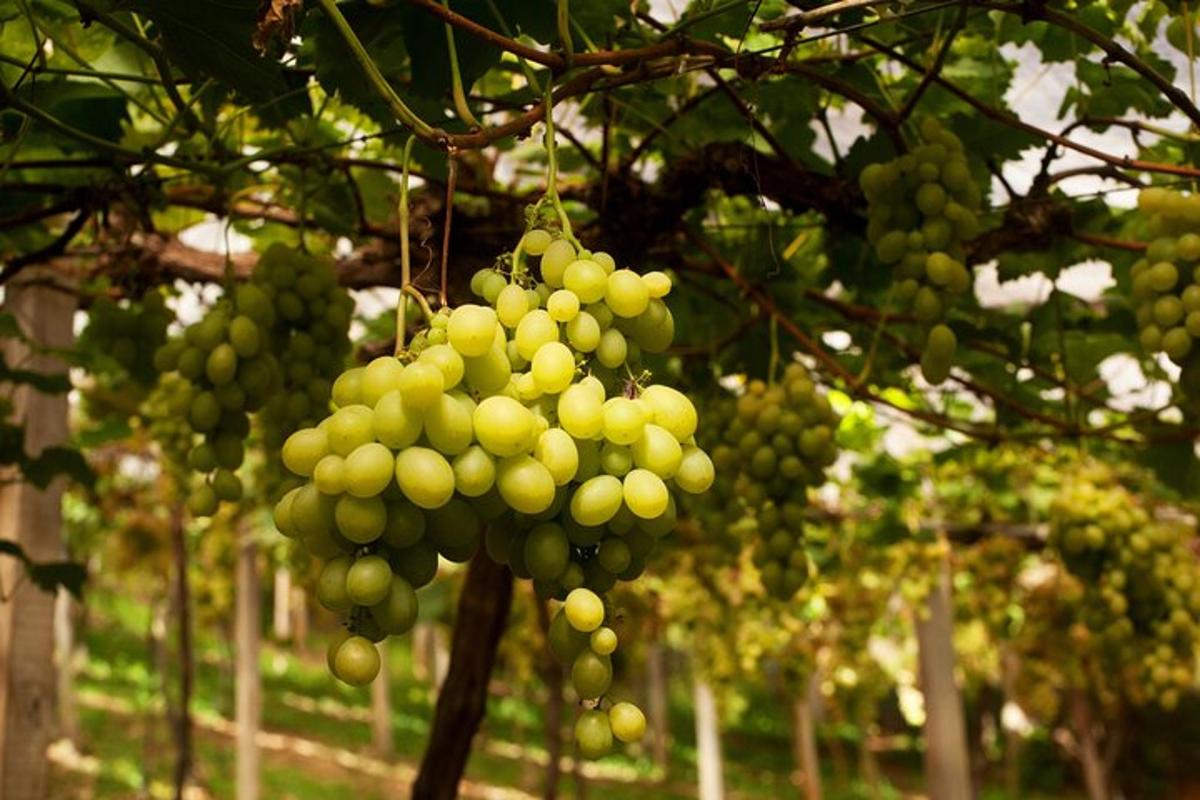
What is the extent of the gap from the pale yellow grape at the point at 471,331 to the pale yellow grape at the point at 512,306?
0.05 m

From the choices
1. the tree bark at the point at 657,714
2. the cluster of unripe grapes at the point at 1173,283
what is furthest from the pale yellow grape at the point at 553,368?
the tree bark at the point at 657,714

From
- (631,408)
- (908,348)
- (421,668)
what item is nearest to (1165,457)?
(908,348)

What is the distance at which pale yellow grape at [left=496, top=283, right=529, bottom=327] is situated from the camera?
692 millimetres

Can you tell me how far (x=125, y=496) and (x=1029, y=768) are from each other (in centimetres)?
1146

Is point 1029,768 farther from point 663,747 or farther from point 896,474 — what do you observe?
point 896,474

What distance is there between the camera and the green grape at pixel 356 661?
60 centimetres

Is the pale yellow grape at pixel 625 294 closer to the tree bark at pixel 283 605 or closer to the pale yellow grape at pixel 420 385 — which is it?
the pale yellow grape at pixel 420 385

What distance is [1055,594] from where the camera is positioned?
541 centimetres

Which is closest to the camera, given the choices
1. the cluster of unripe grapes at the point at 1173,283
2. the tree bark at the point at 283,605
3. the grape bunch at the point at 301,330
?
the cluster of unripe grapes at the point at 1173,283

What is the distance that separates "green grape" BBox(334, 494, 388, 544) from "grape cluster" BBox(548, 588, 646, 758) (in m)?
0.12

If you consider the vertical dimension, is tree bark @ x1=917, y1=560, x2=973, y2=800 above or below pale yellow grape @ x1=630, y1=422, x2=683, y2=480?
below

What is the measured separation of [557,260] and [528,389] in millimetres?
101

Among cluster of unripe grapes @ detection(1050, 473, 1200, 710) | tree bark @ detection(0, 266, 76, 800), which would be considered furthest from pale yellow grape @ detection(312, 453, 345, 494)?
cluster of unripe grapes @ detection(1050, 473, 1200, 710)

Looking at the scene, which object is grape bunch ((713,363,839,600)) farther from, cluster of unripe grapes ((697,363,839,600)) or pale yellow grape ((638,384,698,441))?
pale yellow grape ((638,384,698,441))
